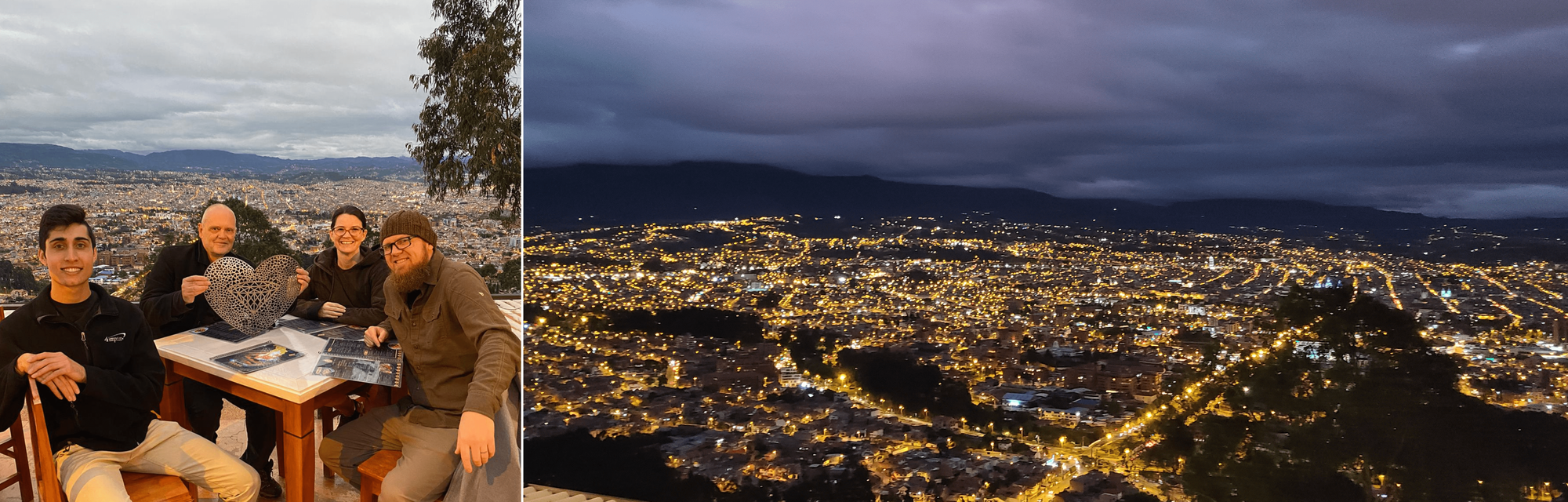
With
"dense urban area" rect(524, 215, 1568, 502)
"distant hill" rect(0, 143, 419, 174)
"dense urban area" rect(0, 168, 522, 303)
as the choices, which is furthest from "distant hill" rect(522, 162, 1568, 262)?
"distant hill" rect(0, 143, 419, 174)

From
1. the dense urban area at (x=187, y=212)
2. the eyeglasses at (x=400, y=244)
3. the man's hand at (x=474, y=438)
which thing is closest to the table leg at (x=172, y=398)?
the eyeglasses at (x=400, y=244)

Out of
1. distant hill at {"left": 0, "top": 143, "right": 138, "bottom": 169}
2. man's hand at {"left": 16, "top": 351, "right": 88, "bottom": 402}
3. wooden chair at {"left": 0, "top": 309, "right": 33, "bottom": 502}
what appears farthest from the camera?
distant hill at {"left": 0, "top": 143, "right": 138, "bottom": 169}

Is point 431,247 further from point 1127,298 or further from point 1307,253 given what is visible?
point 1307,253

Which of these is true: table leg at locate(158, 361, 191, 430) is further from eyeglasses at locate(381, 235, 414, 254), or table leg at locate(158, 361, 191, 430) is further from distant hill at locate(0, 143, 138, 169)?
distant hill at locate(0, 143, 138, 169)

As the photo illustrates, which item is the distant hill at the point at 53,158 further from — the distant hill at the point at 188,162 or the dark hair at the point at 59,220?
the dark hair at the point at 59,220

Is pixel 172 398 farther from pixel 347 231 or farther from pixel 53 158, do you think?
pixel 53 158

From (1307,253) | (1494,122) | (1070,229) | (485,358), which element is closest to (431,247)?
(485,358)

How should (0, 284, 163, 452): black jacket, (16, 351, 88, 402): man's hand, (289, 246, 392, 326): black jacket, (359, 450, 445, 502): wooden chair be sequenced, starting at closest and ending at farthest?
(16, 351, 88, 402): man's hand, (0, 284, 163, 452): black jacket, (359, 450, 445, 502): wooden chair, (289, 246, 392, 326): black jacket
